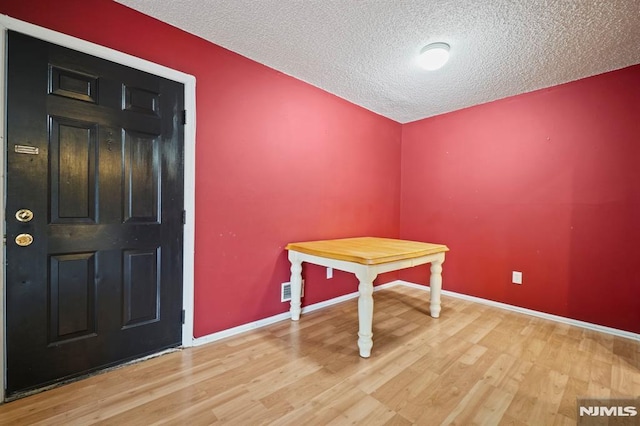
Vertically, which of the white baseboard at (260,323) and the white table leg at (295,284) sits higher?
the white table leg at (295,284)

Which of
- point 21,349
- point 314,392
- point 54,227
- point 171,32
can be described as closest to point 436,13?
point 171,32

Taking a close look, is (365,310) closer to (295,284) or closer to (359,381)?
(359,381)

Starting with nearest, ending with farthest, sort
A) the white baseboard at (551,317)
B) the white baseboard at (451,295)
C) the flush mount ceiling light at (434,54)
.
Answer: the flush mount ceiling light at (434,54) → the white baseboard at (451,295) → the white baseboard at (551,317)

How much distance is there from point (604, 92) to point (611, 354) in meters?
2.20

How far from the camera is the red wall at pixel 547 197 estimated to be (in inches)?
93.4

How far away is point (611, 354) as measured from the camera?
204cm

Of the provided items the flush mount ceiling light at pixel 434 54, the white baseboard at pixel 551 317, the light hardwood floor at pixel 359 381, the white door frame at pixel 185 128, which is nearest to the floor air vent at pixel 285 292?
the light hardwood floor at pixel 359 381

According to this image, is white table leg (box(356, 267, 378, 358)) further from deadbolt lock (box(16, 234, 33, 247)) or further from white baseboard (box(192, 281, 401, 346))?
deadbolt lock (box(16, 234, 33, 247))

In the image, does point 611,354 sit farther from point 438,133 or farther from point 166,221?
point 166,221

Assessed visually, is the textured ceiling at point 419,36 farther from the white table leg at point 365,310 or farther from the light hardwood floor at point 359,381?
the light hardwood floor at point 359,381

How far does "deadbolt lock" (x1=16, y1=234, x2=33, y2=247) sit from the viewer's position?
1.46m

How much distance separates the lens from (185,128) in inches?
78.7

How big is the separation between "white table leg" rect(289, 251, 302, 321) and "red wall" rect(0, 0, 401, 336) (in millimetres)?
107

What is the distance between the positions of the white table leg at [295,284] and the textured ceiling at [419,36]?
67.7 inches
